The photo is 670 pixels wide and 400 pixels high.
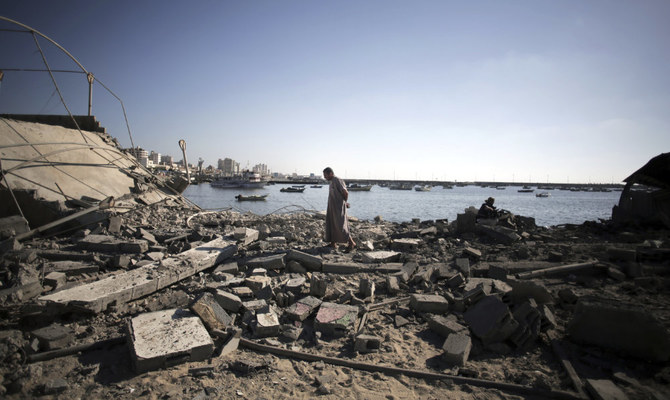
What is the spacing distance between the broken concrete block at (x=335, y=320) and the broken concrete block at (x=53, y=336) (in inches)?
102

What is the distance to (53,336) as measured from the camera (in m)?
3.03

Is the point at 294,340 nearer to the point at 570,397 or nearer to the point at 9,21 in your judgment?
the point at 570,397

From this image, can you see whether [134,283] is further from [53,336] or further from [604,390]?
[604,390]

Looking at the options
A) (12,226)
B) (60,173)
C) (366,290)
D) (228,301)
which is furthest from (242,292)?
(60,173)

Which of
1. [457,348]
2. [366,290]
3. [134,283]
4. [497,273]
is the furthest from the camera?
[497,273]

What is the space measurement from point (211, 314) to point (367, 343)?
Answer: 1.83m

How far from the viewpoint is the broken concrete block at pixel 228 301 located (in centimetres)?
393

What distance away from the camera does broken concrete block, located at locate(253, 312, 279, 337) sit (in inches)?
139

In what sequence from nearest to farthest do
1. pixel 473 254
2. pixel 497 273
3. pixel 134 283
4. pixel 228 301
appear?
pixel 228 301 < pixel 134 283 < pixel 497 273 < pixel 473 254

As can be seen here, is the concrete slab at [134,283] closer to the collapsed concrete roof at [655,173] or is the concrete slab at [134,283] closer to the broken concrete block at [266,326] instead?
the broken concrete block at [266,326]

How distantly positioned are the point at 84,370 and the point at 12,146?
8.96 m

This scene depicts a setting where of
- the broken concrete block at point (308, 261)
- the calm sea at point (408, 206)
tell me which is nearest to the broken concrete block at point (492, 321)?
the broken concrete block at point (308, 261)

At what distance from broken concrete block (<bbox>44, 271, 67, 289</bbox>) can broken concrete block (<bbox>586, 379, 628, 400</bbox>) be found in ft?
21.0

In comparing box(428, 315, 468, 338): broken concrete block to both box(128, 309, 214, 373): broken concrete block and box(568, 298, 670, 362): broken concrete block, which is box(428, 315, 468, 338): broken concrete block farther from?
box(128, 309, 214, 373): broken concrete block
